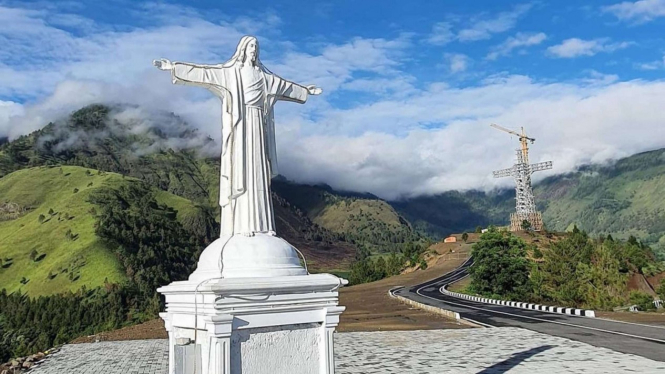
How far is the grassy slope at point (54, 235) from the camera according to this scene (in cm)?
7550

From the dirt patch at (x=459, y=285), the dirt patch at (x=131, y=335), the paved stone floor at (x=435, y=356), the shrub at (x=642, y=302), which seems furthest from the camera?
the dirt patch at (x=459, y=285)

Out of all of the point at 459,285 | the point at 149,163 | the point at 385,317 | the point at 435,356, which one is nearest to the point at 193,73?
the point at 435,356

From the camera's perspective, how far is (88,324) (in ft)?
203

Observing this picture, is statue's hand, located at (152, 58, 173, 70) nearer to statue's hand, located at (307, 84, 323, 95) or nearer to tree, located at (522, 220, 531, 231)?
statue's hand, located at (307, 84, 323, 95)

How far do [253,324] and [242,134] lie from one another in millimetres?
1836

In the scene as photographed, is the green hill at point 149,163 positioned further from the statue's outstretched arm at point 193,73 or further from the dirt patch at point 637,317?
the statue's outstretched arm at point 193,73

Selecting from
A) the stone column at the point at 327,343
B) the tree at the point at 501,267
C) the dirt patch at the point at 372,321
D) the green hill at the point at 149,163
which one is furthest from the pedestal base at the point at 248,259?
the green hill at the point at 149,163

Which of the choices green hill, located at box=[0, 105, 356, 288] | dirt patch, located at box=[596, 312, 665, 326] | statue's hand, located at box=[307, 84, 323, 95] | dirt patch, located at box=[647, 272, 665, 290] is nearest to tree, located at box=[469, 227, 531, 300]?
dirt patch, located at box=[596, 312, 665, 326]

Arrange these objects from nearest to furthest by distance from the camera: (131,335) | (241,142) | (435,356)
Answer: (241,142) < (435,356) < (131,335)

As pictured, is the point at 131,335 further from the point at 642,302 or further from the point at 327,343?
the point at 642,302

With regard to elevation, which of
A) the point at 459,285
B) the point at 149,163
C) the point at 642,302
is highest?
the point at 149,163

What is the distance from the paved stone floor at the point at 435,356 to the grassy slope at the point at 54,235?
2409 inches

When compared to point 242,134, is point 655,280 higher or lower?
lower

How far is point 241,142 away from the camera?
5.57 meters
